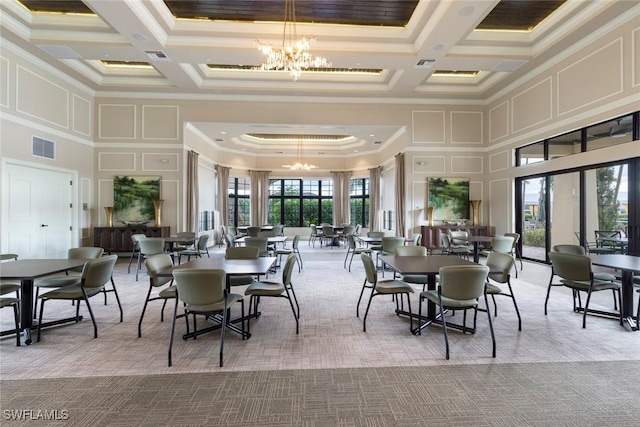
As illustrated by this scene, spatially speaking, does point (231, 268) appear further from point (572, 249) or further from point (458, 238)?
point (458, 238)

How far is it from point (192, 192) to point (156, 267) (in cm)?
647

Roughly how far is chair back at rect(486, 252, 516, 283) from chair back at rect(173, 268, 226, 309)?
292 centimetres

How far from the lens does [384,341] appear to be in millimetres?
Answer: 3340

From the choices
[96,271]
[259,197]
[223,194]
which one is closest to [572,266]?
[96,271]

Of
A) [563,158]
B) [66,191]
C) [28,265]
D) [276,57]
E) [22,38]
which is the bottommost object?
[28,265]

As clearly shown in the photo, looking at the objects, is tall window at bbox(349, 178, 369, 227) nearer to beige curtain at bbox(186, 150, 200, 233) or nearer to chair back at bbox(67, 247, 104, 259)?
beige curtain at bbox(186, 150, 200, 233)

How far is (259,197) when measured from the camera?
45.3 ft

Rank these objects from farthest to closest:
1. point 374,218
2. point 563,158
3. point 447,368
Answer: point 374,218 → point 563,158 → point 447,368

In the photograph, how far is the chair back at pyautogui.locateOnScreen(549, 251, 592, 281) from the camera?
370cm

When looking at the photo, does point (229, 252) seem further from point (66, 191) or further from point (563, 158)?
point (563, 158)

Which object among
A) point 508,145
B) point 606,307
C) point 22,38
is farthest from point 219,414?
point 508,145

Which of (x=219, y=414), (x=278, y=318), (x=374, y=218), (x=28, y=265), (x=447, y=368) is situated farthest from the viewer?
(x=374, y=218)

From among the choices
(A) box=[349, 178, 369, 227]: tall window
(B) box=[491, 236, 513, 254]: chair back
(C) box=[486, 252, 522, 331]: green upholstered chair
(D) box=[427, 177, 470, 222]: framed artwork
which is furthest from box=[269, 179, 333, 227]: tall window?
(C) box=[486, 252, 522, 331]: green upholstered chair

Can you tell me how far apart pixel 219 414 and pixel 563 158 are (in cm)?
829
